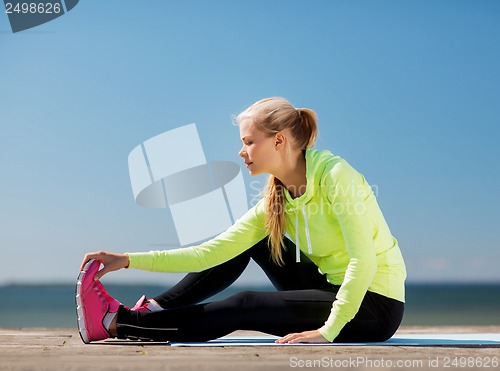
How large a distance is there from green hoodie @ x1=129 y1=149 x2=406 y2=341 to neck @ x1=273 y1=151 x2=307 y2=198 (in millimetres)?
51

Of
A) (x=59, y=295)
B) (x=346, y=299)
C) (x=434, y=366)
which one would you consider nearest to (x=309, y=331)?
(x=346, y=299)

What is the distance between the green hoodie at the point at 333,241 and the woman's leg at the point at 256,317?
0.11 metres

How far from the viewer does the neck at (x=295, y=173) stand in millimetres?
2826

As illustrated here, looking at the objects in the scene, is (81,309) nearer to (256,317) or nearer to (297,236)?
(256,317)

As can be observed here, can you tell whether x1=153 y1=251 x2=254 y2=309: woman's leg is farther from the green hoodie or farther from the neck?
the neck

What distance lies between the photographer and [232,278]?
2977 millimetres

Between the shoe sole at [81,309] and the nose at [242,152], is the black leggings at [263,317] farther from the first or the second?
the nose at [242,152]

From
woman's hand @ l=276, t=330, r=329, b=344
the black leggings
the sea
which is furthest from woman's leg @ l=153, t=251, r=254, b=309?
the sea

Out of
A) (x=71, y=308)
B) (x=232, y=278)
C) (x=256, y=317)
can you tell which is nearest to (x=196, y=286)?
(x=232, y=278)

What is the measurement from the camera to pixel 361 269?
250cm

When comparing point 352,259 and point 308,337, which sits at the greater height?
point 352,259

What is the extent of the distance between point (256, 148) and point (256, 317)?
2.24 feet

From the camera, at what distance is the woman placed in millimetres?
2566

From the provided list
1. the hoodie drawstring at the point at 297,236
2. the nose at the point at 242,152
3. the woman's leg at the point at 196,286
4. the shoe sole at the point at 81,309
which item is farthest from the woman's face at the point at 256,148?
the shoe sole at the point at 81,309
